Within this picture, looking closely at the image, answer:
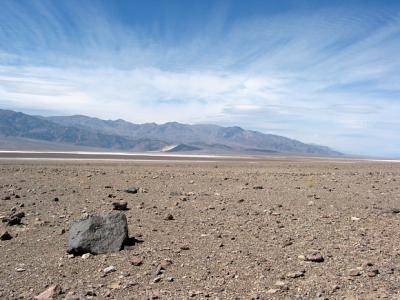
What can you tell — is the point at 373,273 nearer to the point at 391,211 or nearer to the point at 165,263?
the point at 165,263

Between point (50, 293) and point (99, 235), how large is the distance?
215 cm

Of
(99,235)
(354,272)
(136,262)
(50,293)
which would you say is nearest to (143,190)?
(99,235)

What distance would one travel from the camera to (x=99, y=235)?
27.3 feet

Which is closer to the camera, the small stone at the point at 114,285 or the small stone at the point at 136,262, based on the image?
the small stone at the point at 114,285

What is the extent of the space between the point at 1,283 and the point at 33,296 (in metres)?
0.84

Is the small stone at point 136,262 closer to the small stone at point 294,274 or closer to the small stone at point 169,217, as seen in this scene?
the small stone at point 294,274

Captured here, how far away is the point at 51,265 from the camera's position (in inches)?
298

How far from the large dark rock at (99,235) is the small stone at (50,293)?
1.71 m

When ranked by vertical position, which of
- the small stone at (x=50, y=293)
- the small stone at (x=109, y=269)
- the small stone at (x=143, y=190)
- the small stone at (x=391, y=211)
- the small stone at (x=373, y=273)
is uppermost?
the small stone at (x=391, y=211)

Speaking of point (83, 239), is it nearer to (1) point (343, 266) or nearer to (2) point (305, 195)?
(1) point (343, 266)

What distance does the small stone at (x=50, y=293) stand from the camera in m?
6.14

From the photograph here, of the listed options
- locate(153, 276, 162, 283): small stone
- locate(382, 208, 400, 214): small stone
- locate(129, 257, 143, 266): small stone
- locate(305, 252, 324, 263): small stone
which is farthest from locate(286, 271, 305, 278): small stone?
locate(382, 208, 400, 214): small stone

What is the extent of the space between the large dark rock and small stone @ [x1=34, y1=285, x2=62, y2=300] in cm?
171

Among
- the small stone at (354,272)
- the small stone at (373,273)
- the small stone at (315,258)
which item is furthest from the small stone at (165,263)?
the small stone at (373,273)
